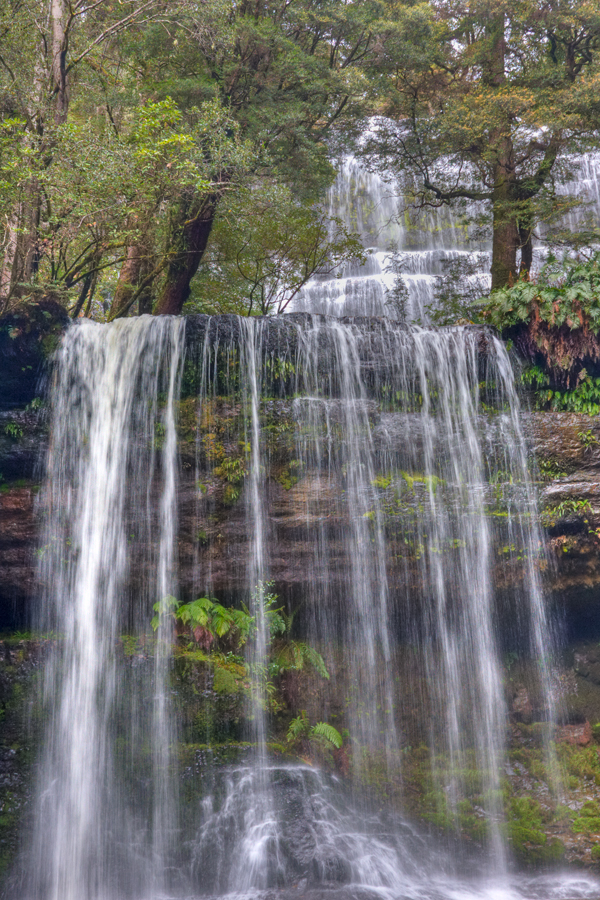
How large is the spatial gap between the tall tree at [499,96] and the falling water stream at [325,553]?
4.54m

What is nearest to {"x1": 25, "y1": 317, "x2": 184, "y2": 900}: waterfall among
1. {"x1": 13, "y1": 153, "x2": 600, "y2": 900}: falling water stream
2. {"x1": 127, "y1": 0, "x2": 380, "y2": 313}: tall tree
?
{"x1": 13, "y1": 153, "x2": 600, "y2": 900}: falling water stream

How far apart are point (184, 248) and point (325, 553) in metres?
6.79

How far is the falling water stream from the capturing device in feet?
24.3

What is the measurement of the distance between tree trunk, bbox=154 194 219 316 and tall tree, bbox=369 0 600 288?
458 cm

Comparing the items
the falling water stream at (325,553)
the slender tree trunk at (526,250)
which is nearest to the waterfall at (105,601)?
the falling water stream at (325,553)

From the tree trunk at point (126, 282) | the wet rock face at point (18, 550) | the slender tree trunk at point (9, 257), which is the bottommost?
the wet rock face at point (18, 550)

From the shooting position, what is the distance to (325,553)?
8.59 m

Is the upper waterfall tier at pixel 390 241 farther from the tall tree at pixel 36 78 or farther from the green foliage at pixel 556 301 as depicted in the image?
the tall tree at pixel 36 78

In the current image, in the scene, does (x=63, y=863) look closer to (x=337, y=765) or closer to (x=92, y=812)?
(x=92, y=812)

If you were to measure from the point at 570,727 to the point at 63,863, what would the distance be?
729cm

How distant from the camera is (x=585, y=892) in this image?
6.62m

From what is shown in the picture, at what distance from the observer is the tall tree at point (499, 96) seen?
35.4 feet

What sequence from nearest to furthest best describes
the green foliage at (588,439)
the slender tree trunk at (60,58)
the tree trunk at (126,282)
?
the green foliage at (588,439) → the slender tree trunk at (60,58) → the tree trunk at (126,282)

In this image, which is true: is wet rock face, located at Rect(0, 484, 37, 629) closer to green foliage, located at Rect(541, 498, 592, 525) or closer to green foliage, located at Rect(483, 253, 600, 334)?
green foliage, located at Rect(541, 498, 592, 525)
